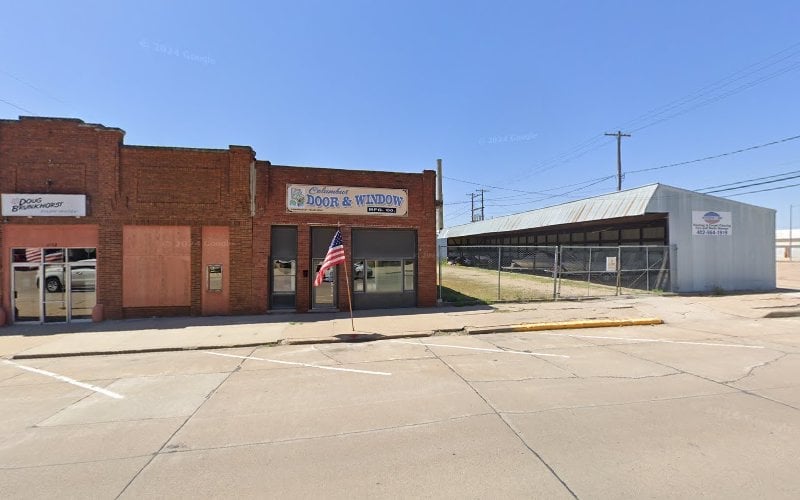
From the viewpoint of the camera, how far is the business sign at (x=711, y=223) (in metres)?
18.4

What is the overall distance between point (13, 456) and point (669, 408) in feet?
24.6

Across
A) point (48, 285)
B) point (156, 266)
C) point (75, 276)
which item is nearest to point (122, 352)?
point (156, 266)

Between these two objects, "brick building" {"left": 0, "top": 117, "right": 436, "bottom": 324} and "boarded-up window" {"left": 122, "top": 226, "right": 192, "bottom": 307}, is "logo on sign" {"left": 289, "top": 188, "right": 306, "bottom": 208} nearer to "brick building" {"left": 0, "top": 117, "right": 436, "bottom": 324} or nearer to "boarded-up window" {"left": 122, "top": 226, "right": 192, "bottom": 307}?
"brick building" {"left": 0, "top": 117, "right": 436, "bottom": 324}

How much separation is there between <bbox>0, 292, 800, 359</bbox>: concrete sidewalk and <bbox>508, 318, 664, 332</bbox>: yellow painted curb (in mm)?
28

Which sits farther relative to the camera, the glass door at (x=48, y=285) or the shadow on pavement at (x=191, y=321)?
the glass door at (x=48, y=285)

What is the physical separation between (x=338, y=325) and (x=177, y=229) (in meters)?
6.56

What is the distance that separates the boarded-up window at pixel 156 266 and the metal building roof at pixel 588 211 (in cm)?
1892

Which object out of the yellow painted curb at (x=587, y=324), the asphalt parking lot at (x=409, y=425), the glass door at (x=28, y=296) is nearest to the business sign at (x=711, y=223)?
the yellow painted curb at (x=587, y=324)

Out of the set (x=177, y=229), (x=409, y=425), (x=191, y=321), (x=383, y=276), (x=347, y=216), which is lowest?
(x=191, y=321)

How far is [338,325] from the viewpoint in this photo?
11.3 metres

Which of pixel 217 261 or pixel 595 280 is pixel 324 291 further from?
pixel 595 280

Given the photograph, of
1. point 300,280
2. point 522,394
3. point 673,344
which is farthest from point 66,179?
point 673,344

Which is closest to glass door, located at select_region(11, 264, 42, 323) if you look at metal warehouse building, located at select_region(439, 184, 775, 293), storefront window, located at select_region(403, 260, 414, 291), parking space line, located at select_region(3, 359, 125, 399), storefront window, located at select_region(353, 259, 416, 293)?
parking space line, located at select_region(3, 359, 125, 399)

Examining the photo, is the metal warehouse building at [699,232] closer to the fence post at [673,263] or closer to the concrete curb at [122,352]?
the fence post at [673,263]
